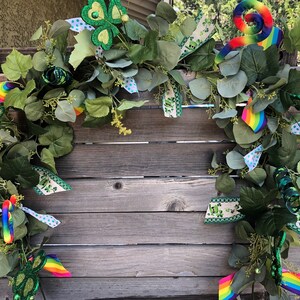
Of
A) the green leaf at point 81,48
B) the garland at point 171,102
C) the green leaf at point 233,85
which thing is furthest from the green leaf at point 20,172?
the green leaf at point 233,85

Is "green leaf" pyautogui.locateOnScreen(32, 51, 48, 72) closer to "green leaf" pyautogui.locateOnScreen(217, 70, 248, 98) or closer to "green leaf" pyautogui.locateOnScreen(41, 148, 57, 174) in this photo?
"green leaf" pyautogui.locateOnScreen(41, 148, 57, 174)

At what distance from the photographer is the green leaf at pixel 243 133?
0.86m

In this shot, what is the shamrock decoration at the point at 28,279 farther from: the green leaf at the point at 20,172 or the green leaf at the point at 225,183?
the green leaf at the point at 225,183

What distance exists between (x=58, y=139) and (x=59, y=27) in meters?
0.25

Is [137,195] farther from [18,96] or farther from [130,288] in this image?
[18,96]

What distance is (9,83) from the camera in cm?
86

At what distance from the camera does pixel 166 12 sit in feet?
2.63

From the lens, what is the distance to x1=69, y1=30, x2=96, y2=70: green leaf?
0.79 metres

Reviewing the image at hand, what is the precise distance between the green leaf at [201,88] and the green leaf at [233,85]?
26 millimetres

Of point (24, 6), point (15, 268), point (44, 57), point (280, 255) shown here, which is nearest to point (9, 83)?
point (44, 57)

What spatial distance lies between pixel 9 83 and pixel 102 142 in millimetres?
251

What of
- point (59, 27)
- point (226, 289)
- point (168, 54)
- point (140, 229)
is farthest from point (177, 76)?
point (226, 289)

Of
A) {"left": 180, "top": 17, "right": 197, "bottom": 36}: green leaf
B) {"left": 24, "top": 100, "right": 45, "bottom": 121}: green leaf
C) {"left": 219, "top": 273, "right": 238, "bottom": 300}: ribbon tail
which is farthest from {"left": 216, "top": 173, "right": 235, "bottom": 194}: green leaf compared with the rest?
{"left": 24, "top": 100, "right": 45, "bottom": 121}: green leaf

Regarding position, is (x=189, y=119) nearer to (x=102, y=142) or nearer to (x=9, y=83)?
(x=102, y=142)
